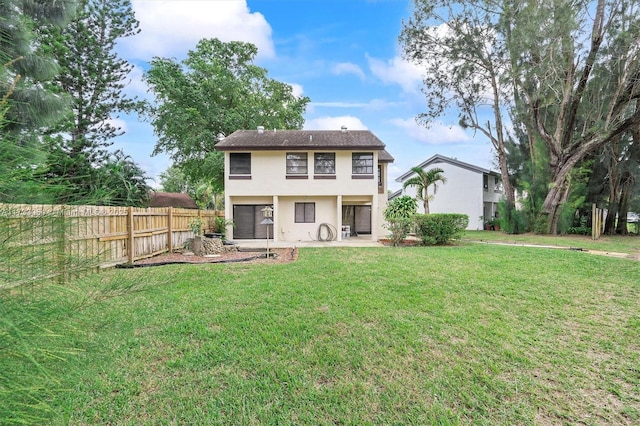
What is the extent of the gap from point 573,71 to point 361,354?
809 inches

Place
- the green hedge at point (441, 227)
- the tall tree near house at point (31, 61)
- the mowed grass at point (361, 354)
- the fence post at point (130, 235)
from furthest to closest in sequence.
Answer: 1. the green hedge at point (441, 227)
2. the fence post at point (130, 235)
3. the mowed grass at point (361, 354)
4. the tall tree near house at point (31, 61)

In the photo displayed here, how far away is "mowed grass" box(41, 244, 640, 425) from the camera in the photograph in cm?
278

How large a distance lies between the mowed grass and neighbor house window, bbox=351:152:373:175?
10042 millimetres

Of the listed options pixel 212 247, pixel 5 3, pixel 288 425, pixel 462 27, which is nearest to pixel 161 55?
pixel 212 247

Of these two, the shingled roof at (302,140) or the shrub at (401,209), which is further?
the shingled roof at (302,140)

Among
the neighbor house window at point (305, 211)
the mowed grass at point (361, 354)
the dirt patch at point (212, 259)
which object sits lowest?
the mowed grass at point (361, 354)

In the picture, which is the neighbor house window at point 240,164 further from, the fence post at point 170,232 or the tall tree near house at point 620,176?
the tall tree near house at point 620,176

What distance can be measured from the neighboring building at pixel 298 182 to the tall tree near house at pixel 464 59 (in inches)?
366

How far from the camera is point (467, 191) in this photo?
2645cm

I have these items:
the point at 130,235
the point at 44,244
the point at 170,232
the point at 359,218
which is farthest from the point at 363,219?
the point at 44,244

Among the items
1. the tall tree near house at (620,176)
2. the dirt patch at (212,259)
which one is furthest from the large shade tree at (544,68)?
the dirt patch at (212,259)

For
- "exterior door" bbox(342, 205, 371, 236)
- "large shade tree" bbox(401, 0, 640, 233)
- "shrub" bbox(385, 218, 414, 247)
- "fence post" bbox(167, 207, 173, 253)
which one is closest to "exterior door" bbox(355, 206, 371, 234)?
"exterior door" bbox(342, 205, 371, 236)

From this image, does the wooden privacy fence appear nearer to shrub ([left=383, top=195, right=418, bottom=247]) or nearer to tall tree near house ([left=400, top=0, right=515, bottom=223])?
shrub ([left=383, top=195, right=418, bottom=247])

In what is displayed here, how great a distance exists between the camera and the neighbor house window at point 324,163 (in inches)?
622
